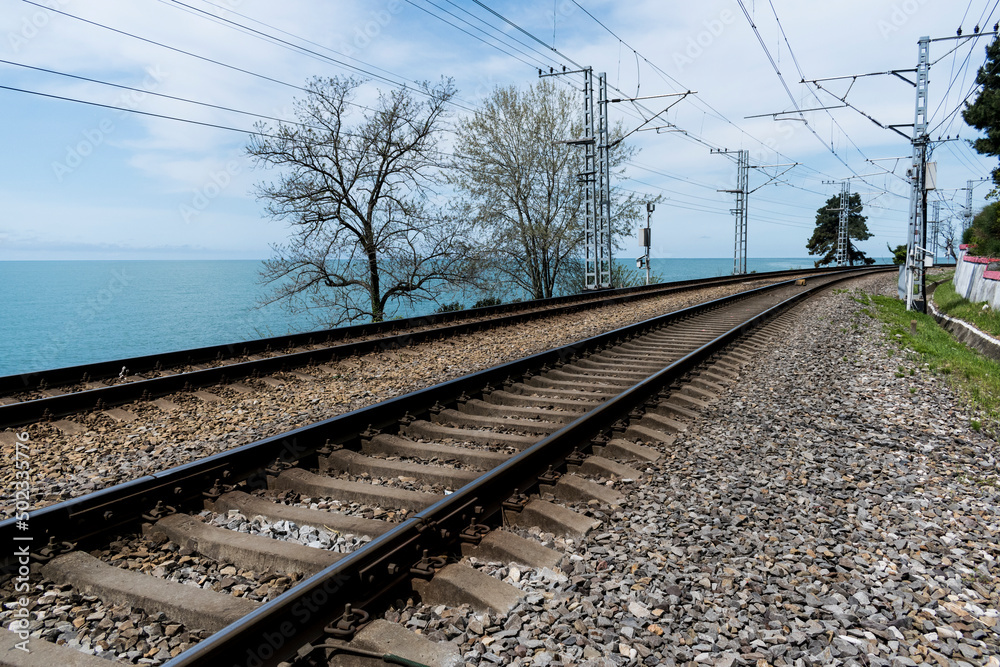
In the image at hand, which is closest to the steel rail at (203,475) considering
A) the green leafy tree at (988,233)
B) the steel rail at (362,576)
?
the steel rail at (362,576)

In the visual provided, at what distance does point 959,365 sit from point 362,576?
9.93 meters

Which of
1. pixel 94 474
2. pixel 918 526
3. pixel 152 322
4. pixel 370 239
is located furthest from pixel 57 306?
pixel 918 526

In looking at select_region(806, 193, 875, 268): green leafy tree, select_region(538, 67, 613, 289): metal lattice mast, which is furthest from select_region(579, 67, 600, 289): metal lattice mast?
select_region(806, 193, 875, 268): green leafy tree

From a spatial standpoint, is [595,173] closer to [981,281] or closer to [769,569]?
[981,281]

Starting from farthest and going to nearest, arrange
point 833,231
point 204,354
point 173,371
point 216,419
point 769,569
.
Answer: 1. point 833,231
2. point 204,354
3. point 173,371
4. point 216,419
5. point 769,569

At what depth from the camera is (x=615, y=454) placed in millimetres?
4867

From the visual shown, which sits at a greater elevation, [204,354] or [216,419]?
[204,354]

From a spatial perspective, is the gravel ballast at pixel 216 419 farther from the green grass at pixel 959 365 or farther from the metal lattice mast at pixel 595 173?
the metal lattice mast at pixel 595 173

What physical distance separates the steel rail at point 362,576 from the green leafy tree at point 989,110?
1490 inches

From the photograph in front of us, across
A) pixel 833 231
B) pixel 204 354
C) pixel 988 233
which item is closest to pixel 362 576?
pixel 204 354

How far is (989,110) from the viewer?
3123 centimetres

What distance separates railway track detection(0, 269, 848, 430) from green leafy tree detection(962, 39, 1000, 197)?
110 ft

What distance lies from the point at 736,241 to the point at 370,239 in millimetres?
33858

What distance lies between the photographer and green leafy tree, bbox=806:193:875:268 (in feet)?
267
